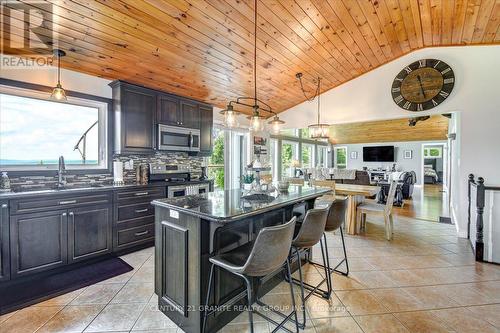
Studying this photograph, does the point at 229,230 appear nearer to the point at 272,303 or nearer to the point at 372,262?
the point at 272,303

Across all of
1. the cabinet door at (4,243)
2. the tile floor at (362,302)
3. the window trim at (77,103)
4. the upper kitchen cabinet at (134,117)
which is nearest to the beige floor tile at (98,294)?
the tile floor at (362,302)

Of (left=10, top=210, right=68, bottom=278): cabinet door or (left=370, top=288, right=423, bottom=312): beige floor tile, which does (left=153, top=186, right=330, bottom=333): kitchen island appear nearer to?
(left=370, top=288, right=423, bottom=312): beige floor tile

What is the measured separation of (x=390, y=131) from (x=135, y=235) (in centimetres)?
1026

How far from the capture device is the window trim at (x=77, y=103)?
2.68 metres

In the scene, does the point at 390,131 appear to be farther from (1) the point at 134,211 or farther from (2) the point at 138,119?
(1) the point at 134,211

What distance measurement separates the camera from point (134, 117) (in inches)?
138

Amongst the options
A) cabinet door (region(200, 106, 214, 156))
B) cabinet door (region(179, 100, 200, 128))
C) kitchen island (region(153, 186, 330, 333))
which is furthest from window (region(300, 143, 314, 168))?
kitchen island (region(153, 186, 330, 333))

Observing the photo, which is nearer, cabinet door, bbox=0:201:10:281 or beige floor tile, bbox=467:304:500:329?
beige floor tile, bbox=467:304:500:329

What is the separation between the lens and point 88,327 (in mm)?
1848

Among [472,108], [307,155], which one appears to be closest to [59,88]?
[472,108]

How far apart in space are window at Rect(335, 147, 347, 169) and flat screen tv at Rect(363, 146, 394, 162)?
1.06 meters

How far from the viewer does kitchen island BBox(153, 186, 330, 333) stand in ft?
5.52

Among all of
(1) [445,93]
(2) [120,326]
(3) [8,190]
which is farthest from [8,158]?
(1) [445,93]

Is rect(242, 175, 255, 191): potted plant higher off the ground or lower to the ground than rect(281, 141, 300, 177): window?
lower
